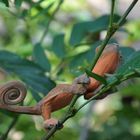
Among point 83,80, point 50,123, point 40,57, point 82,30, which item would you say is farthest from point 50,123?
point 82,30

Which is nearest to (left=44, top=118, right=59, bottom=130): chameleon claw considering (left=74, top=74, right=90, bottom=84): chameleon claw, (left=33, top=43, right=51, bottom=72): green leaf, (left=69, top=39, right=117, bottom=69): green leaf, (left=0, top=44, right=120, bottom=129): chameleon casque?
(left=0, top=44, right=120, bottom=129): chameleon casque

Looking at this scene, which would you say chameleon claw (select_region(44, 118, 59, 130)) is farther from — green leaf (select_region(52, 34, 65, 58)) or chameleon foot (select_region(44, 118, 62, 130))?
green leaf (select_region(52, 34, 65, 58))

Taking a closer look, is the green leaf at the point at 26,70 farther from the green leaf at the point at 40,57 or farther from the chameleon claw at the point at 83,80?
the chameleon claw at the point at 83,80

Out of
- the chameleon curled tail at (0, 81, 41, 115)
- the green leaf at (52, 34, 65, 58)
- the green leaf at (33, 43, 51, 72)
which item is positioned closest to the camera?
the chameleon curled tail at (0, 81, 41, 115)

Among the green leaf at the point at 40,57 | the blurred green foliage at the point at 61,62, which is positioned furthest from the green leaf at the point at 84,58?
the green leaf at the point at 40,57

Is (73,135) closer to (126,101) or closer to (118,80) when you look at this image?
(126,101)

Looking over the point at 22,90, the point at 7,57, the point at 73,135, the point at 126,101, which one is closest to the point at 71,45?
the point at 7,57

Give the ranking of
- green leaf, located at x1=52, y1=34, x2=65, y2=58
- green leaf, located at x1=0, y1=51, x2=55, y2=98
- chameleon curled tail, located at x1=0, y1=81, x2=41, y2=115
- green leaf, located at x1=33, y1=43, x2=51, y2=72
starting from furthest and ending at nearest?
green leaf, located at x1=52, y1=34, x2=65, y2=58 → green leaf, located at x1=33, y1=43, x2=51, y2=72 → green leaf, located at x1=0, y1=51, x2=55, y2=98 → chameleon curled tail, located at x1=0, y1=81, x2=41, y2=115
